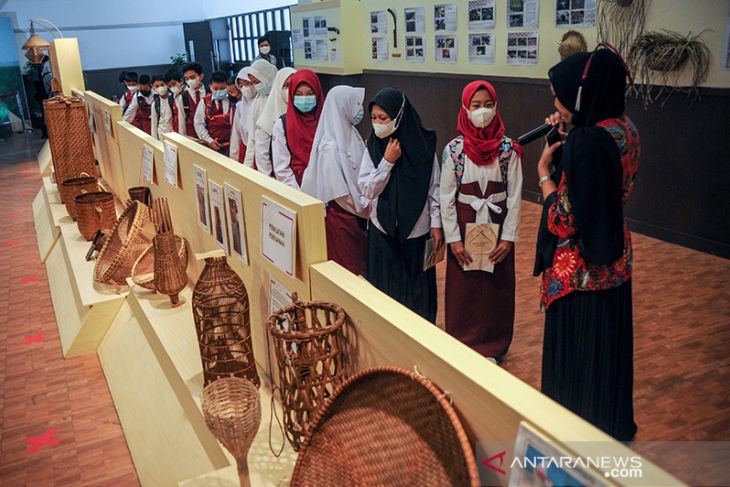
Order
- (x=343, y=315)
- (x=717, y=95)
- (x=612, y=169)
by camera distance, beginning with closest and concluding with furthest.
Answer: (x=343, y=315)
(x=612, y=169)
(x=717, y=95)

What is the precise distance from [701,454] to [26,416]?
291 cm

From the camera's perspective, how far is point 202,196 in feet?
8.92

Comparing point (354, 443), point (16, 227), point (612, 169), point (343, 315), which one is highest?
point (612, 169)

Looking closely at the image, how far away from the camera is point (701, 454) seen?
2.43 m

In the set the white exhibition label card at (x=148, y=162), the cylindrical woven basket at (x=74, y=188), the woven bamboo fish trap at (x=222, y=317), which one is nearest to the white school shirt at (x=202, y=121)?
the cylindrical woven basket at (x=74, y=188)

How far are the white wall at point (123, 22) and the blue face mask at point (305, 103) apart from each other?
13.5 meters

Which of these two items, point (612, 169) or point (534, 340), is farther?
point (534, 340)

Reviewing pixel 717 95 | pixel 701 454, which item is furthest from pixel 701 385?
pixel 717 95

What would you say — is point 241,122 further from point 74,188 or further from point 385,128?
point 385,128

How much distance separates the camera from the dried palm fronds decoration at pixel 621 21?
501cm

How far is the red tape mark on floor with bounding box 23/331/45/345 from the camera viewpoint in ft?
13.0

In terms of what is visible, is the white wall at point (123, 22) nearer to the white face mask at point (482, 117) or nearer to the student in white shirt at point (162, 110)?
the student in white shirt at point (162, 110)

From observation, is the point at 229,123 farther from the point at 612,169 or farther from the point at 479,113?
the point at 612,169

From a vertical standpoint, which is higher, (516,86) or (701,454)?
(516,86)
